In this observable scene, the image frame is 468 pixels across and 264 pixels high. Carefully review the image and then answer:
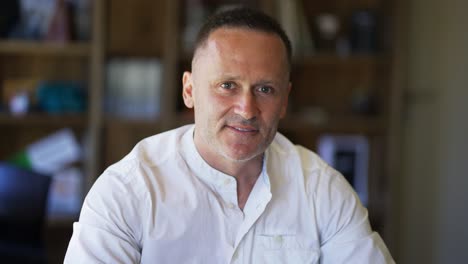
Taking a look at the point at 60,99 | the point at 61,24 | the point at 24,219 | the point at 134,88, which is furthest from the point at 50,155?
the point at 24,219

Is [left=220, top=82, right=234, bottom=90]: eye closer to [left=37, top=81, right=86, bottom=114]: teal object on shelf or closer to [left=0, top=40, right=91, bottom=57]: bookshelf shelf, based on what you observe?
[left=0, top=40, right=91, bottom=57]: bookshelf shelf

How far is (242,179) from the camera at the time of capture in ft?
4.66

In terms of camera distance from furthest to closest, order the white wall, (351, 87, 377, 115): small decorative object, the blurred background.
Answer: (351, 87, 377, 115): small decorative object → the blurred background → the white wall

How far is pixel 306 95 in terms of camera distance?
3348mm

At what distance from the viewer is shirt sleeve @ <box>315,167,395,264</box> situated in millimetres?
1323

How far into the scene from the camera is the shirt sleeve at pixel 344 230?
1323 mm

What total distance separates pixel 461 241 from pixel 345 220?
5.68 feet

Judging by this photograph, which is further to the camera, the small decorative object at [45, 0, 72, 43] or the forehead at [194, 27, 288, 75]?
the small decorative object at [45, 0, 72, 43]

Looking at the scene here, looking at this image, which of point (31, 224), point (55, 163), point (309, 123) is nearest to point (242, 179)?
point (31, 224)

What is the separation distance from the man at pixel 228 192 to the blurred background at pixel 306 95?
162cm

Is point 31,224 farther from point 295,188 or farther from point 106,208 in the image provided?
point 295,188

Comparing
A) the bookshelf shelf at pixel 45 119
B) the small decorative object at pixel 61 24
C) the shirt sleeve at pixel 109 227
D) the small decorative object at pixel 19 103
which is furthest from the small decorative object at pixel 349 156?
the shirt sleeve at pixel 109 227

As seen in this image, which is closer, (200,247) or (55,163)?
(200,247)

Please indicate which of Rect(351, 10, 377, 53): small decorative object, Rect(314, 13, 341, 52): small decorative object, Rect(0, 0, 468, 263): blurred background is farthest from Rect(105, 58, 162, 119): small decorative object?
Rect(351, 10, 377, 53): small decorative object
